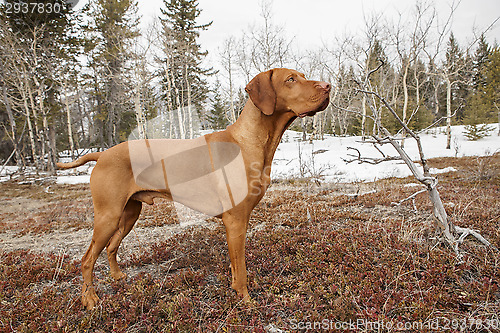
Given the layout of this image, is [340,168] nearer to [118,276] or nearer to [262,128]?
[262,128]

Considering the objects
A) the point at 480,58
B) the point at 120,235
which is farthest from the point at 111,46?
the point at 480,58

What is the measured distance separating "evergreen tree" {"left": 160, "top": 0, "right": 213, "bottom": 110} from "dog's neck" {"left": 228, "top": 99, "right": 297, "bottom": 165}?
2225cm

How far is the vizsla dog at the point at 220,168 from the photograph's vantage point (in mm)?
2268

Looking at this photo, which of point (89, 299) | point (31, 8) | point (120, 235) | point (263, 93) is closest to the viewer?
point (263, 93)

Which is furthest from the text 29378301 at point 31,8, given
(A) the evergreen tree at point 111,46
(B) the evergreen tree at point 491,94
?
(B) the evergreen tree at point 491,94

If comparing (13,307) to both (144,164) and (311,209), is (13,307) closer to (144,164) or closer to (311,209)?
(144,164)

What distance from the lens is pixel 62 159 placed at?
88.3 ft

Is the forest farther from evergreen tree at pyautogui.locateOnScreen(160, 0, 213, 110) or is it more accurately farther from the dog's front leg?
the dog's front leg

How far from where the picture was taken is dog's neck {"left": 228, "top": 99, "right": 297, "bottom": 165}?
2359 millimetres

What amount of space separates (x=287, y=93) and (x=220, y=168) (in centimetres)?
93

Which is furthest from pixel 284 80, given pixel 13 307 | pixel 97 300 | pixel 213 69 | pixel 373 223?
pixel 213 69

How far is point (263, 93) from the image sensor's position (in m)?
2.23

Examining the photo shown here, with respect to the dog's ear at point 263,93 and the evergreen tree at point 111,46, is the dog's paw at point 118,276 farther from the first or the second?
the evergreen tree at point 111,46
